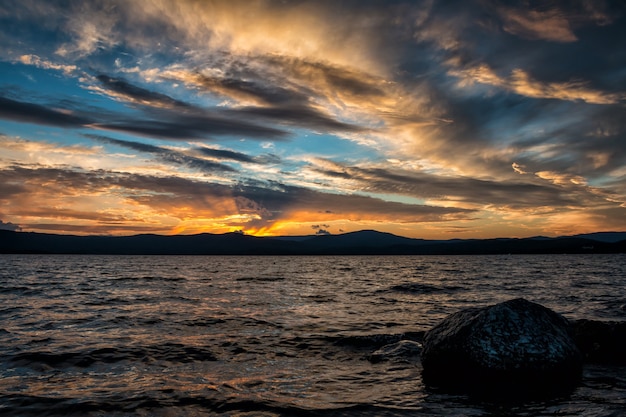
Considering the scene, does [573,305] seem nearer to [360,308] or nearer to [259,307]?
[360,308]

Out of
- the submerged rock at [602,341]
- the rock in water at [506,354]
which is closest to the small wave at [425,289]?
the submerged rock at [602,341]

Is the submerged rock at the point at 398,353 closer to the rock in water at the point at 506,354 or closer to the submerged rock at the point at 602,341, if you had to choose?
the rock in water at the point at 506,354

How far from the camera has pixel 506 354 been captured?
324 inches

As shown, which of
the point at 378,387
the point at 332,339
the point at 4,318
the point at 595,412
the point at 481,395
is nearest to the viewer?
the point at 595,412

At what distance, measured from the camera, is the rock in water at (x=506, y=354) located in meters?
7.91

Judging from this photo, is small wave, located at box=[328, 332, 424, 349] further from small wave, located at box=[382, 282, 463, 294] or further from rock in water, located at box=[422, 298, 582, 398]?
small wave, located at box=[382, 282, 463, 294]

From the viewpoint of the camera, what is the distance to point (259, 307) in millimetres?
19531

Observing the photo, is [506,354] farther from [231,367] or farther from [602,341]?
[231,367]

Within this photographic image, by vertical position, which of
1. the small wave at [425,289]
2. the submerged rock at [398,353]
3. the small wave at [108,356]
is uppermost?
the submerged rock at [398,353]

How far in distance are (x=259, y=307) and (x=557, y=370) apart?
1372 cm

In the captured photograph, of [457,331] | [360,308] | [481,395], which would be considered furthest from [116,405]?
[360,308]

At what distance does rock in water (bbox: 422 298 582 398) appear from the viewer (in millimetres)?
7906

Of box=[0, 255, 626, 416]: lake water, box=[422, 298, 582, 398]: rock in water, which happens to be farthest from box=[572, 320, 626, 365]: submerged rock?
box=[422, 298, 582, 398]: rock in water

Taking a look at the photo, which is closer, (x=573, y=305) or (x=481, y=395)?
(x=481, y=395)
